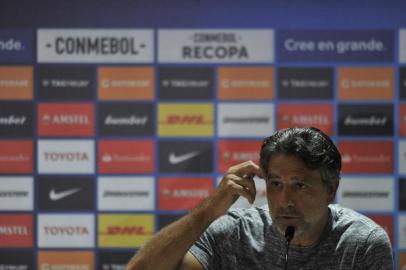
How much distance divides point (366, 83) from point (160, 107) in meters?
1.11

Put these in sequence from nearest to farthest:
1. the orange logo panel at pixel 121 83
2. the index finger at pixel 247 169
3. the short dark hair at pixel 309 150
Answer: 1. the short dark hair at pixel 309 150
2. the index finger at pixel 247 169
3. the orange logo panel at pixel 121 83

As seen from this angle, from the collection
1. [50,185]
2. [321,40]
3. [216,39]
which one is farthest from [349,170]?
[50,185]

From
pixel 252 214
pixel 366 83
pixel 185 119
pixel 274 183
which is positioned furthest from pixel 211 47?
pixel 274 183

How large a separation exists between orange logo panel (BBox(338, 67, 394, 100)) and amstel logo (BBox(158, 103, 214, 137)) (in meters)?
0.72

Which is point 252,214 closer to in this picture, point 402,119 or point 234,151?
point 234,151

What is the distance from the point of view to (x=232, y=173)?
1760mm

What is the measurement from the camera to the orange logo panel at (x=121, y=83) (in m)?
2.95

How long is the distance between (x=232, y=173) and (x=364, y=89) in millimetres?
1468

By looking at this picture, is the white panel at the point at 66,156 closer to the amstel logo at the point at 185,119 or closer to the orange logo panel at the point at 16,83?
the orange logo panel at the point at 16,83

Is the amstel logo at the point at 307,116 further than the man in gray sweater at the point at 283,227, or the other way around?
the amstel logo at the point at 307,116

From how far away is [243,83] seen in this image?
296 cm

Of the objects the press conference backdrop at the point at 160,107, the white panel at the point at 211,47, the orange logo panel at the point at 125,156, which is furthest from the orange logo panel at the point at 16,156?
the white panel at the point at 211,47

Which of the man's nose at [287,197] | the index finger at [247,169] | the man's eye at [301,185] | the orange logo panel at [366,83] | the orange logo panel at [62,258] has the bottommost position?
the orange logo panel at [62,258]

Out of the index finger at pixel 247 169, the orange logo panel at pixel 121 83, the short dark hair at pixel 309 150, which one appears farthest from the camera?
the orange logo panel at pixel 121 83
